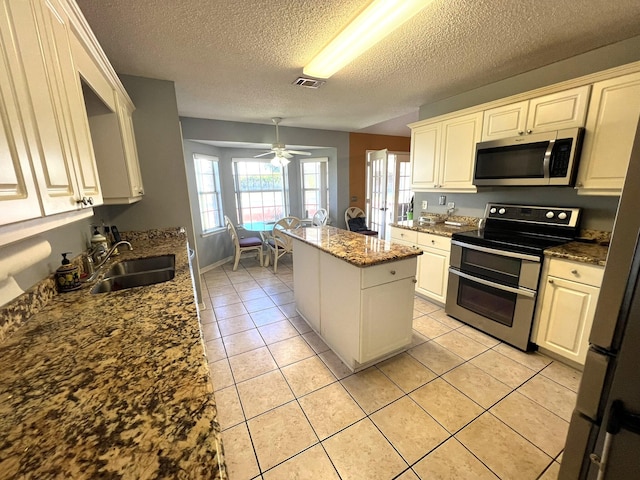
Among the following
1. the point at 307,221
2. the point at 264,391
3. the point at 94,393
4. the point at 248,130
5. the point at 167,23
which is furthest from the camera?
the point at 307,221

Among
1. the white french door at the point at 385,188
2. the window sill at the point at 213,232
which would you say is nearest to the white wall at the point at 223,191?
the window sill at the point at 213,232

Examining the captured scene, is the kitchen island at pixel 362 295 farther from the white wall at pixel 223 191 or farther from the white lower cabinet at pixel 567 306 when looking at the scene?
the white wall at pixel 223 191

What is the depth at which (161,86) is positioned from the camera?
96.4 inches

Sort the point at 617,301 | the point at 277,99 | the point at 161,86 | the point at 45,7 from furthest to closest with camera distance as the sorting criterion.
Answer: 1. the point at 277,99
2. the point at 161,86
3. the point at 45,7
4. the point at 617,301

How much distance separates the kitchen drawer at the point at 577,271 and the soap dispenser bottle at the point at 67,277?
312cm

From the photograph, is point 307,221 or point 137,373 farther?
point 307,221

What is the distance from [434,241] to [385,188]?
7.94 ft

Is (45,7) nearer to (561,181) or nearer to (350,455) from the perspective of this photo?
(350,455)

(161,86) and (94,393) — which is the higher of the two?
(161,86)

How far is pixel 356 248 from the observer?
1978 millimetres

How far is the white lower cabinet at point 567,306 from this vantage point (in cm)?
175

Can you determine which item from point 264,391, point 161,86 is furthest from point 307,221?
point 264,391

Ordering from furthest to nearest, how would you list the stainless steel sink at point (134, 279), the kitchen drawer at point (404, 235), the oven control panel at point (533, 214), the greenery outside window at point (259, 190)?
the greenery outside window at point (259, 190) → the kitchen drawer at point (404, 235) → the oven control panel at point (533, 214) → the stainless steel sink at point (134, 279)

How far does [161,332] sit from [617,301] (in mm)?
1553
